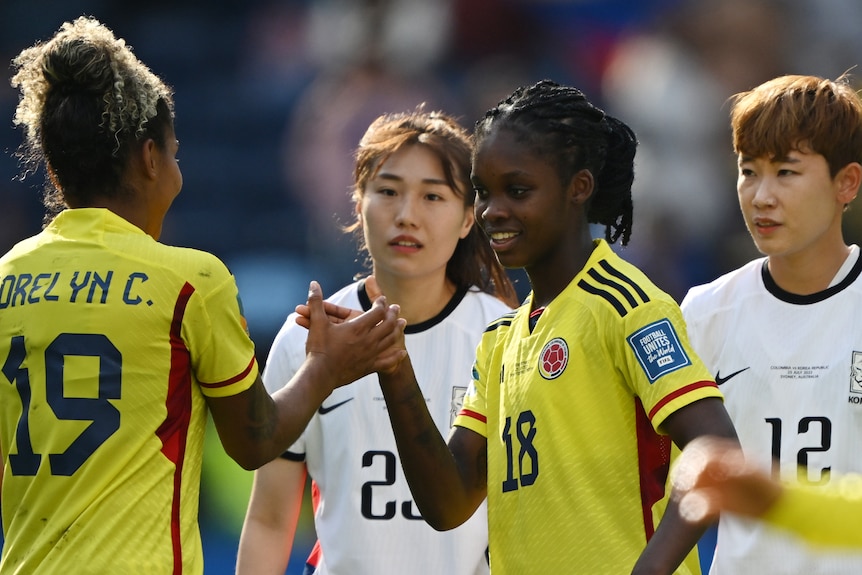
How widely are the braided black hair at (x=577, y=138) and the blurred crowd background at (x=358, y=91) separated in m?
3.52

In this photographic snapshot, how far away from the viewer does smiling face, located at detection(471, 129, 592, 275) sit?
139 inches

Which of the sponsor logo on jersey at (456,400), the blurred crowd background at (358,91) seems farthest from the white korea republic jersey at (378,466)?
the blurred crowd background at (358,91)

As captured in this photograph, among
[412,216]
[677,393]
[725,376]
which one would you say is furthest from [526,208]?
[412,216]

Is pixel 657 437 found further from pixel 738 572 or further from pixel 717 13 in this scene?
pixel 717 13

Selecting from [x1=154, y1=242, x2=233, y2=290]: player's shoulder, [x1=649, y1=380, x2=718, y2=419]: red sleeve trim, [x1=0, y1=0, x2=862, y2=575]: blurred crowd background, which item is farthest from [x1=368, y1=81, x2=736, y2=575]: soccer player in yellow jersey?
[x1=0, y1=0, x2=862, y2=575]: blurred crowd background

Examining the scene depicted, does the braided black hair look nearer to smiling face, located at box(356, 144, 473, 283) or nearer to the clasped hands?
the clasped hands

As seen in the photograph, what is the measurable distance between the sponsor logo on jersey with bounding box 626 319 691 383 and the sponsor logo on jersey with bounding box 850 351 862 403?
3.67 ft

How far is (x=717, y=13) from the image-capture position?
9719 millimetres

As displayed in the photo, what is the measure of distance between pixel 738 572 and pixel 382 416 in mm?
1299

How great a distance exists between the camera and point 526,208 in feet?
11.6

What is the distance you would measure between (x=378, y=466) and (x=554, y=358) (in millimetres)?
1367

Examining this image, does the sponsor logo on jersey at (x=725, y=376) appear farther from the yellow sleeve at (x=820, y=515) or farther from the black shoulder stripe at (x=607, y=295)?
the yellow sleeve at (x=820, y=515)

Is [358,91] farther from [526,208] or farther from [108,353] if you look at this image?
[108,353]

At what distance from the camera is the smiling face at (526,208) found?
3.54m
